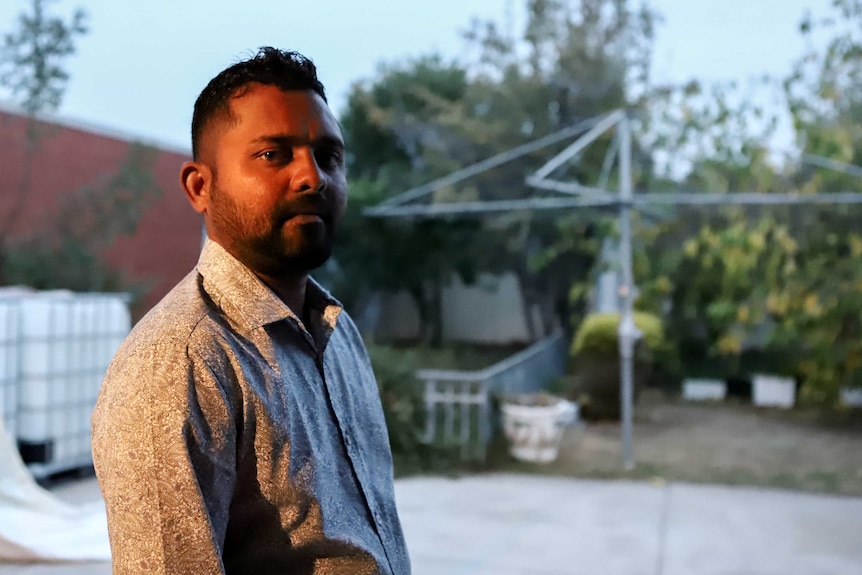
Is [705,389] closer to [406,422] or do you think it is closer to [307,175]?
[406,422]

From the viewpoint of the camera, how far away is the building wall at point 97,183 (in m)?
5.59

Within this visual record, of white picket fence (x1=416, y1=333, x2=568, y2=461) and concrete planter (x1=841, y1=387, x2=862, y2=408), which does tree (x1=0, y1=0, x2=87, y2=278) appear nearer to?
white picket fence (x1=416, y1=333, x2=568, y2=461)

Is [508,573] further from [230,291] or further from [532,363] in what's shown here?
[532,363]

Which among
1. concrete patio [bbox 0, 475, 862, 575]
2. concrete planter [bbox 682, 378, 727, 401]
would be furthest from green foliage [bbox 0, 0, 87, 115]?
concrete planter [bbox 682, 378, 727, 401]

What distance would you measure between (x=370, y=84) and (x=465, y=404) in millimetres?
4411

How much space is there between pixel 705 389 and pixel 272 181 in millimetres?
7386

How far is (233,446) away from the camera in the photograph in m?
0.81

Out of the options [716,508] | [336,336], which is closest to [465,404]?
[716,508]

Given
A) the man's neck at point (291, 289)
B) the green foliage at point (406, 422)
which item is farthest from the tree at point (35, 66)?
the man's neck at point (291, 289)

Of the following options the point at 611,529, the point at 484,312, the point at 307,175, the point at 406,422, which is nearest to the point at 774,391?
the point at 484,312

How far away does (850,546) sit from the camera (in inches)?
139

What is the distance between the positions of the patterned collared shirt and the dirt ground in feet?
13.3

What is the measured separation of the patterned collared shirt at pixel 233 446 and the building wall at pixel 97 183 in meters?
5.30

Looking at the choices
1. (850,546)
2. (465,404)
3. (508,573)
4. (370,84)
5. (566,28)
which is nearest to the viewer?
(508,573)
